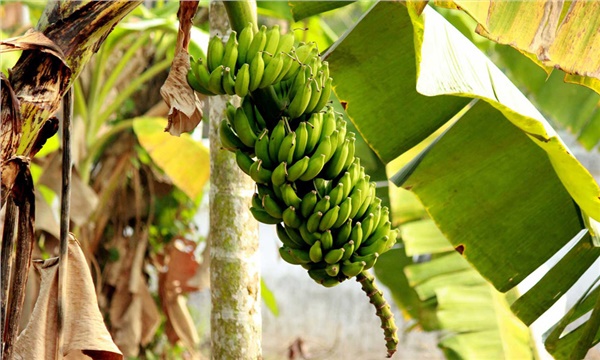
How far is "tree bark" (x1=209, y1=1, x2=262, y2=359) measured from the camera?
1232 millimetres

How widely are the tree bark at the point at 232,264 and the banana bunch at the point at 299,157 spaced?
29 centimetres

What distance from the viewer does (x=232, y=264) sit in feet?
4.10

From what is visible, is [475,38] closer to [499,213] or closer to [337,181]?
[499,213]

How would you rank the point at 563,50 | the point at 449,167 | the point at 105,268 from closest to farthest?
the point at 563,50
the point at 449,167
the point at 105,268

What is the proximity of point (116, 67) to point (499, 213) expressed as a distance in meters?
1.80

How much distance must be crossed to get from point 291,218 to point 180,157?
1445 millimetres

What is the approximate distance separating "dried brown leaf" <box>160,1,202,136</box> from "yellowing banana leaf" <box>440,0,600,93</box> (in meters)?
0.36

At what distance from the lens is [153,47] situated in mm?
2979

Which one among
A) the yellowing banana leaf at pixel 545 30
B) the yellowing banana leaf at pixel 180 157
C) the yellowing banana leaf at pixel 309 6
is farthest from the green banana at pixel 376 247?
the yellowing banana leaf at pixel 180 157

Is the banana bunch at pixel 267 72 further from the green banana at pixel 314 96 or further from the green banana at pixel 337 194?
the green banana at pixel 337 194

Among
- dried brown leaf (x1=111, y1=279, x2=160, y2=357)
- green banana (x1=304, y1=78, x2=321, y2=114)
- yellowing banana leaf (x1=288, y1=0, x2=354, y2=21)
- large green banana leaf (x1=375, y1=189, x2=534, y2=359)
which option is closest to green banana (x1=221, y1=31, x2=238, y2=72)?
green banana (x1=304, y1=78, x2=321, y2=114)

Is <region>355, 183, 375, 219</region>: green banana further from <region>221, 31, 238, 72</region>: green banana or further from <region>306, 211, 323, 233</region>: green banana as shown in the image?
<region>221, 31, 238, 72</region>: green banana

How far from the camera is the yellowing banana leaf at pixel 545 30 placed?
95 cm

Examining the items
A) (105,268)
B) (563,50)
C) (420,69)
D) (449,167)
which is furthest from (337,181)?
(105,268)
